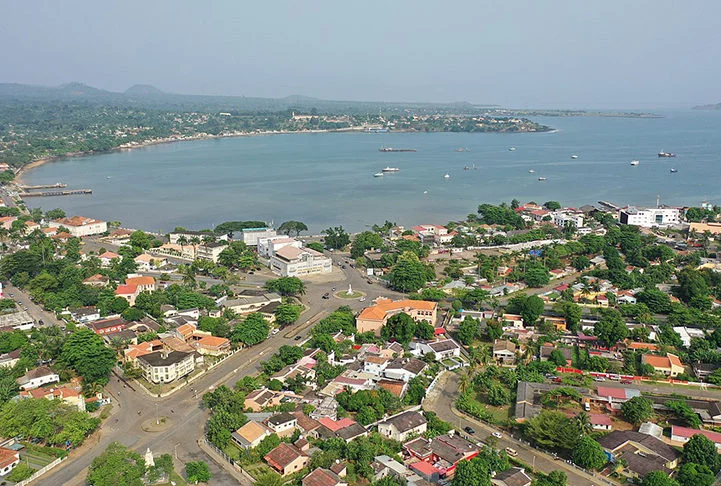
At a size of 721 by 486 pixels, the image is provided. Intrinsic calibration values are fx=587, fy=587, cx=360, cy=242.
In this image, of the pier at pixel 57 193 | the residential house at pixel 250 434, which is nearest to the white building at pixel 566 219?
the residential house at pixel 250 434

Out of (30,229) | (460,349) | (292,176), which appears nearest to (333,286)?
(460,349)

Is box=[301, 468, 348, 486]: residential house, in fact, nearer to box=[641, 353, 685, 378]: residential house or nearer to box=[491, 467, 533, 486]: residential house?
box=[491, 467, 533, 486]: residential house

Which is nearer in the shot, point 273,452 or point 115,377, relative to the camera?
point 273,452

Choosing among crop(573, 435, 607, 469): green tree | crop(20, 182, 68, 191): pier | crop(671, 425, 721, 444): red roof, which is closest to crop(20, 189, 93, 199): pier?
crop(20, 182, 68, 191): pier

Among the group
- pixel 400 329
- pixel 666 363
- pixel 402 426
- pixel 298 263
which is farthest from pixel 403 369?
pixel 298 263

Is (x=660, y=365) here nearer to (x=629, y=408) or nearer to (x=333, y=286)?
(x=629, y=408)

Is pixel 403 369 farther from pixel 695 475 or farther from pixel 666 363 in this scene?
pixel 666 363
